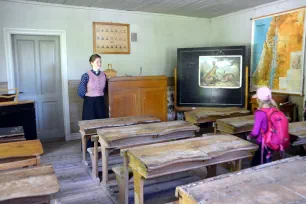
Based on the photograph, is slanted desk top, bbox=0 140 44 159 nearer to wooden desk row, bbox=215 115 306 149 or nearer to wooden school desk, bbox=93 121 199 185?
wooden school desk, bbox=93 121 199 185

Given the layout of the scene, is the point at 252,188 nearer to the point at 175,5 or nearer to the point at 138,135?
the point at 138,135

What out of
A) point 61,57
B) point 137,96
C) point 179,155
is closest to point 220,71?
point 137,96

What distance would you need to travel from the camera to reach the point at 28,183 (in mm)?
1684

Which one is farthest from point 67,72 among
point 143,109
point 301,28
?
point 301,28

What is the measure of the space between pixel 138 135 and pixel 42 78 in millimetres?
2987

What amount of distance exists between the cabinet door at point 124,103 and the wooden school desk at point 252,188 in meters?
3.25

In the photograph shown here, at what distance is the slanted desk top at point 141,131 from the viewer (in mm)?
2695

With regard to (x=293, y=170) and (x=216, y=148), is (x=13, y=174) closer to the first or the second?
(x=216, y=148)

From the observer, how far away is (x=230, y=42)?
232 inches

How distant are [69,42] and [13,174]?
3.60 metres

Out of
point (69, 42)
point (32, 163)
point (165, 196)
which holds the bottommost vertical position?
point (165, 196)

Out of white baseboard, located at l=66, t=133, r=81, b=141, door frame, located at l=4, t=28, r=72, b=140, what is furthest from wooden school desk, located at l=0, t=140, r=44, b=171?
white baseboard, located at l=66, t=133, r=81, b=141

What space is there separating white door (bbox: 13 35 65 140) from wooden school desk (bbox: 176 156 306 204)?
4096mm

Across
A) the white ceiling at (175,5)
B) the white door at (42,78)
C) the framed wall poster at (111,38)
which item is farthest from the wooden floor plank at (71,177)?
the white ceiling at (175,5)
